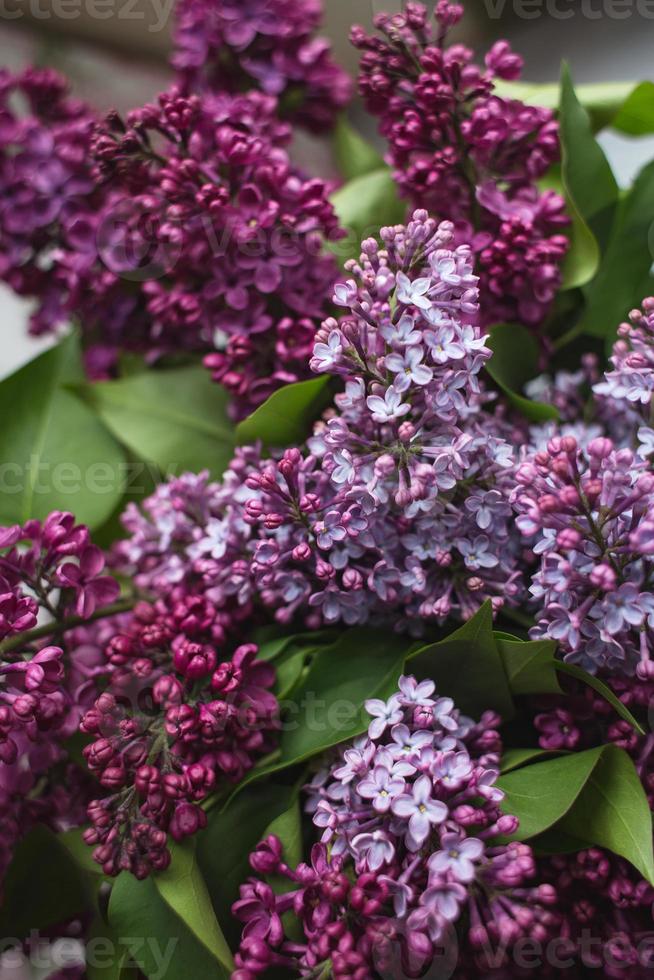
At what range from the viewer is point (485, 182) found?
2.39ft

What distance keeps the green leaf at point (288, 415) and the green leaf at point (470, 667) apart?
20cm

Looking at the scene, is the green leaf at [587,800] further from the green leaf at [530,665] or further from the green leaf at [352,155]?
the green leaf at [352,155]

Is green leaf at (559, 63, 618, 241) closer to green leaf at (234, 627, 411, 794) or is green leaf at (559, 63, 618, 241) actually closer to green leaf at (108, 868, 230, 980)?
green leaf at (234, 627, 411, 794)

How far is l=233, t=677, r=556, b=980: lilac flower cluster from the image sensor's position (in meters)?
0.53

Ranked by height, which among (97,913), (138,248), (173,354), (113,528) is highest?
(138,248)

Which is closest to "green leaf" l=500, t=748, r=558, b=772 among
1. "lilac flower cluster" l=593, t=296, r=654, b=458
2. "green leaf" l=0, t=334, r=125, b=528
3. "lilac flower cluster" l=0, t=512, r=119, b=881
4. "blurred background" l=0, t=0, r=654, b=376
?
"lilac flower cluster" l=593, t=296, r=654, b=458

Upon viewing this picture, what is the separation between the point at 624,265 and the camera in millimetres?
770

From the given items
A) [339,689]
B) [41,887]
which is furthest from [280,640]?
[41,887]

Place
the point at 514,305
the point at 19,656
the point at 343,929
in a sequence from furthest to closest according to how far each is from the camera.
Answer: the point at 514,305
the point at 19,656
the point at 343,929

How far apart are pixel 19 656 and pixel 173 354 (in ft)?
1.18

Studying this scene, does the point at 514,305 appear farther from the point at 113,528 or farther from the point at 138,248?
the point at 113,528

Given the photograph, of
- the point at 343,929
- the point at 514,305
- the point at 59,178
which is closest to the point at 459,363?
the point at 514,305

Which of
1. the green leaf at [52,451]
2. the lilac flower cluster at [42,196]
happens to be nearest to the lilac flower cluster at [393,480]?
the green leaf at [52,451]

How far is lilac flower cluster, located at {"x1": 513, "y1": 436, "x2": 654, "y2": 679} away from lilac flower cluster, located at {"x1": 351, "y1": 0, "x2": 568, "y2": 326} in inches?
8.2
